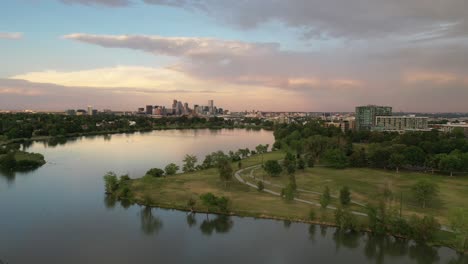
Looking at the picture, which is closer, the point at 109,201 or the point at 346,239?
the point at 346,239

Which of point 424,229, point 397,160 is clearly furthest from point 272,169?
point 424,229

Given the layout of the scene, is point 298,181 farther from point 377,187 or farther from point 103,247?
point 103,247

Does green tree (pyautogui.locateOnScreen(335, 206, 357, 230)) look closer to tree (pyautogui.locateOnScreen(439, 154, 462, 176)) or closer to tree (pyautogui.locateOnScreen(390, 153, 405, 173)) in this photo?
tree (pyautogui.locateOnScreen(390, 153, 405, 173))

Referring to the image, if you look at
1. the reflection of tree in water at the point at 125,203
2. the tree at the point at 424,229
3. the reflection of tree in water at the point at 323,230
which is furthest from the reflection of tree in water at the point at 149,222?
the tree at the point at 424,229

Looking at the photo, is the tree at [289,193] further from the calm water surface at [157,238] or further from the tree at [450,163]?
the tree at [450,163]

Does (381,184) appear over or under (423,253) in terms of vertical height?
over

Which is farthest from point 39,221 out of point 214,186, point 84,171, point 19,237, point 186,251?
point 84,171

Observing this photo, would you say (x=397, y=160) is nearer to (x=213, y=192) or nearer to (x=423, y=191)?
(x=423, y=191)
